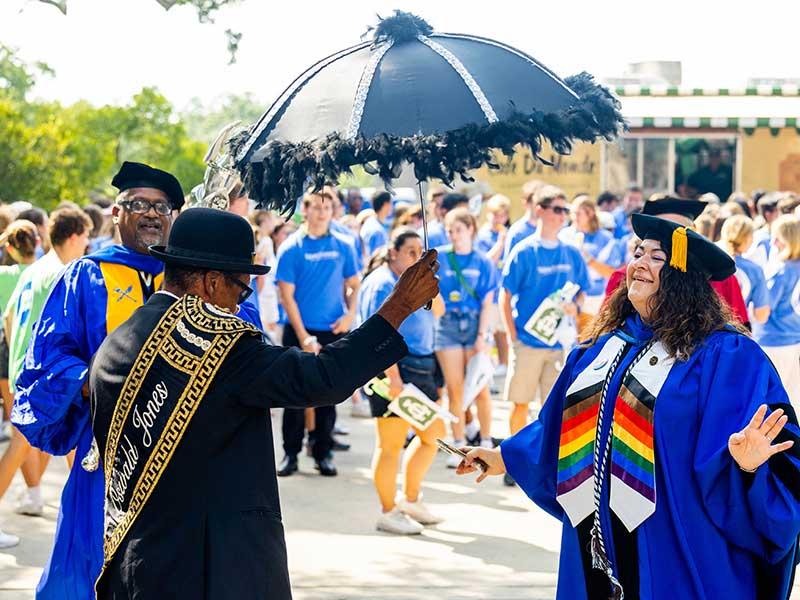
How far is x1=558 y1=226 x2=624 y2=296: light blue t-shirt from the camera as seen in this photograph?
12.4 m

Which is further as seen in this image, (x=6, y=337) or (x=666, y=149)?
(x=666, y=149)

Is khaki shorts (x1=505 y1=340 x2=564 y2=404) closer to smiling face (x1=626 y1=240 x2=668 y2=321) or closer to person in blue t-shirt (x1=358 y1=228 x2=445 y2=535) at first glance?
person in blue t-shirt (x1=358 y1=228 x2=445 y2=535)

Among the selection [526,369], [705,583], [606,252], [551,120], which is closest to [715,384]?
[705,583]

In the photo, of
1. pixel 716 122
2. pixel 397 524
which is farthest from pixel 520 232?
pixel 716 122

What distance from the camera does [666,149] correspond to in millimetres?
23922

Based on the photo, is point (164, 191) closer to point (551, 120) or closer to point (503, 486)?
point (551, 120)

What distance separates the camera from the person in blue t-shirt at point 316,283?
366 inches

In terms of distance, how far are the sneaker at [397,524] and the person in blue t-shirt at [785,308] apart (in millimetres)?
3270

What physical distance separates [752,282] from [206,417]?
6.36 m

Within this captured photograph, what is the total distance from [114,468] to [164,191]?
5.12 ft

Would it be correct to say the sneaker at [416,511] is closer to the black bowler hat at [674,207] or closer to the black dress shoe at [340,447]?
the black dress shoe at [340,447]

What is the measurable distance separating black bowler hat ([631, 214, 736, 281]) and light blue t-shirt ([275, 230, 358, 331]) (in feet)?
18.2

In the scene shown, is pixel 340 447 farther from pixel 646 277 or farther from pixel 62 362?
pixel 646 277

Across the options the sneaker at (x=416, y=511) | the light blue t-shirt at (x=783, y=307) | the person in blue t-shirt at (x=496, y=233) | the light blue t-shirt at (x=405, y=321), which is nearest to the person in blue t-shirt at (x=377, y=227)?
the person in blue t-shirt at (x=496, y=233)
